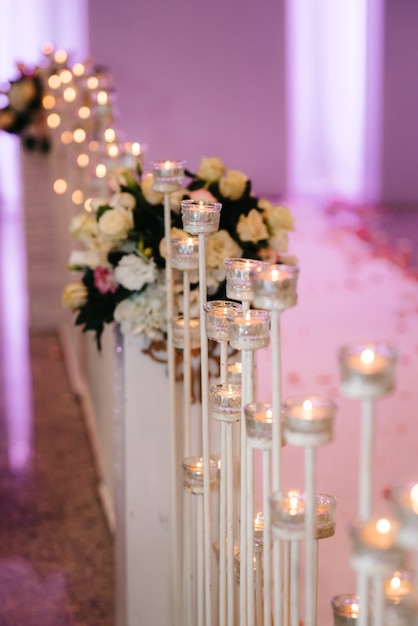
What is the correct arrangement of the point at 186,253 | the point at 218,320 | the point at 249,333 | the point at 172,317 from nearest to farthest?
1. the point at 249,333
2. the point at 218,320
3. the point at 186,253
4. the point at 172,317

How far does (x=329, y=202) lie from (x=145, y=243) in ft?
27.6

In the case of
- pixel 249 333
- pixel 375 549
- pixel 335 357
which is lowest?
pixel 335 357

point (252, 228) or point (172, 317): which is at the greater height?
point (252, 228)

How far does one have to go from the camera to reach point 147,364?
213cm

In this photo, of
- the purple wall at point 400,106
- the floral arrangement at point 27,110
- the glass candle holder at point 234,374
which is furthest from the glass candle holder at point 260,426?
the purple wall at point 400,106

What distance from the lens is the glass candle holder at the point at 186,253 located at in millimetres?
1638

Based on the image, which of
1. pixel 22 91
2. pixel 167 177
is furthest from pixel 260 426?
pixel 22 91

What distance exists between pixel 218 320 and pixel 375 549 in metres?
0.58

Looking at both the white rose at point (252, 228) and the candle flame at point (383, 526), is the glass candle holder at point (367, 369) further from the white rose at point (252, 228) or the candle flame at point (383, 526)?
the white rose at point (252, 228)

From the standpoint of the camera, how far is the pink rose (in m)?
2.03

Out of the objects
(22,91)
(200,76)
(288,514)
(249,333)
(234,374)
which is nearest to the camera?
(288,514)

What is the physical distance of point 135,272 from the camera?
1944mm

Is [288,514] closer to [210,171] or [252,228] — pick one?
[252,228]

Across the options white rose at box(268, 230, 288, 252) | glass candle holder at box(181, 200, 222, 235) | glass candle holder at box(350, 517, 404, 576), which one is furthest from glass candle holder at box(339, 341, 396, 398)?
white rose at box(268, 230, 288, 252)
